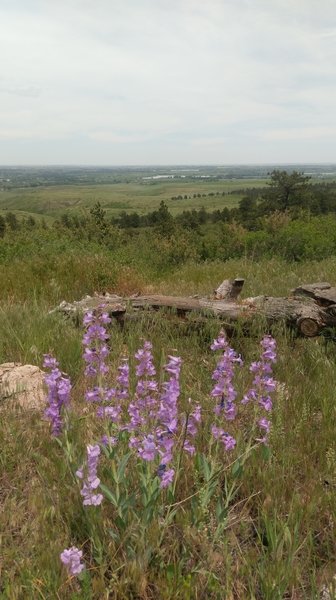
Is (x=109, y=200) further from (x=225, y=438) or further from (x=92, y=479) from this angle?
(x=92, y=479)

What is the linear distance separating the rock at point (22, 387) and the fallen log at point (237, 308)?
3.89 ft

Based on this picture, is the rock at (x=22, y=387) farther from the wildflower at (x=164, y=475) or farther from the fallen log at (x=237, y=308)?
the wildflower at (x=164, y=475)

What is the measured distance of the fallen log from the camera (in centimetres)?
481

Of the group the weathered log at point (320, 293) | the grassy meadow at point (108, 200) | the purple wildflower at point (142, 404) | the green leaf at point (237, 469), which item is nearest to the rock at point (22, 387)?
the purple wildflower at point (142, 404)

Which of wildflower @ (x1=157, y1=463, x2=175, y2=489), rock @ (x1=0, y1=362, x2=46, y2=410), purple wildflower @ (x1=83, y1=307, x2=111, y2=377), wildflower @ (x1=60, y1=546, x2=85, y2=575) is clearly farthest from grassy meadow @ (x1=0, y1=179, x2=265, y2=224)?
wildflower @ (x1=60, y1=546, x2=85, y2=575)

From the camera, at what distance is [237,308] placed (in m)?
5.12

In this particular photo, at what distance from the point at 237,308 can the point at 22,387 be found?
263 centimetres

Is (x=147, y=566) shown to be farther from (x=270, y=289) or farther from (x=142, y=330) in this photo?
(x=270, y=289)

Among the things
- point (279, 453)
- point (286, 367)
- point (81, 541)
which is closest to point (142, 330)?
point (286, 367)

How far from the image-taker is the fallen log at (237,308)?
481cm

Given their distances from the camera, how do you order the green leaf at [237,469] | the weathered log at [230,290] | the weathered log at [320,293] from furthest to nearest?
the weathered log at [230,290] → the weathered log at [320,293] → the green leaf at [237,469]

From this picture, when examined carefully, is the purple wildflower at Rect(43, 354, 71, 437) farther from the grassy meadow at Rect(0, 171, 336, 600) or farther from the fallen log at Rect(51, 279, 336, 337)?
the fallen log at Rect(51, 279, 336, 337)

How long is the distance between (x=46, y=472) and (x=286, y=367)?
2253 millimetres

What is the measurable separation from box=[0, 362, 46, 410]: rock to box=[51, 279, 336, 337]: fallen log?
3.89 ft
